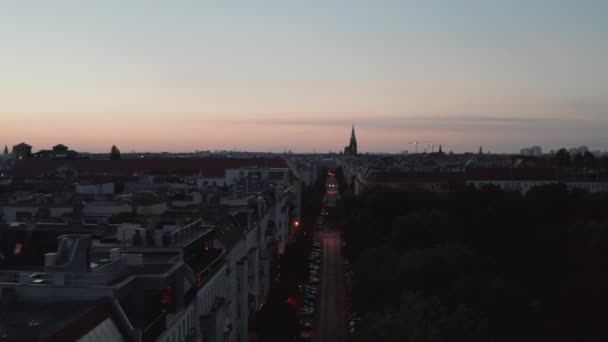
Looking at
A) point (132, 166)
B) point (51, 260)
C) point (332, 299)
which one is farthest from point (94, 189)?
point (132, 166)

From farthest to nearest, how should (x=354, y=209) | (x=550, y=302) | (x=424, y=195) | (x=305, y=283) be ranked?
(x=354, y=209) < (x=424, y=195) < (x=305, y=283) < (x=550, y=302)

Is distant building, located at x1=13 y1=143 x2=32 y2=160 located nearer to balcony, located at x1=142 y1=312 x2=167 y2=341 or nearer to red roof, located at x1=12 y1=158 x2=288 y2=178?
red roof, located at x1=12 y1=158 x2=288 y2=178

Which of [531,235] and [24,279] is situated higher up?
[24,279]

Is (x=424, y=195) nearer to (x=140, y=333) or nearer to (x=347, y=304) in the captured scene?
(x=347, y=304)

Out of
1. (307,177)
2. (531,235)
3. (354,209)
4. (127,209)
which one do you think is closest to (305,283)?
(127,209)

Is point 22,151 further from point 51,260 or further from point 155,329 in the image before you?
point 155,329

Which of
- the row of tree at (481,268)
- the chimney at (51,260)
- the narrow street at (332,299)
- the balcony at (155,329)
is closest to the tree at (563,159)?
the row of tree at (481,268)

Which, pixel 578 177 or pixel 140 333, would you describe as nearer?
pixel 140 333
